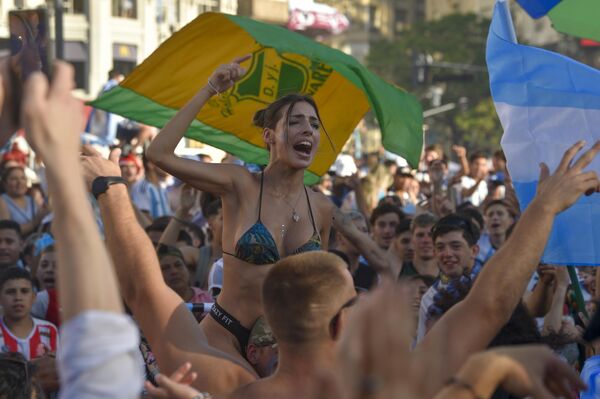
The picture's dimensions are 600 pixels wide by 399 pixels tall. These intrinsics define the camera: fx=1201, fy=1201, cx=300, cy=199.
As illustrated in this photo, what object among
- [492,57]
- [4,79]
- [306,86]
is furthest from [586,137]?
[4,79]

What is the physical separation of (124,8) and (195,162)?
42545 mm

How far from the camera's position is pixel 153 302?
10.1 feet

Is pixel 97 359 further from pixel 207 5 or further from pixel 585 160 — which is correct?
pixel 207 5

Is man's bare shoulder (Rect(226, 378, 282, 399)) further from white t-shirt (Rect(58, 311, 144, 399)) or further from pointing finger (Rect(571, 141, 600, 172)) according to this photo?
white t-shirt (Rect(58, 311, 144, 399))

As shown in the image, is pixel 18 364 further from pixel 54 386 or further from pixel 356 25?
pixel 356 25

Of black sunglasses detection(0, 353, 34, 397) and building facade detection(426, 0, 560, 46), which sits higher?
black sunglasses detection(0, 353, 34, 397)

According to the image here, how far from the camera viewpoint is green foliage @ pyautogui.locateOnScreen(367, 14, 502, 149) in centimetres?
6544

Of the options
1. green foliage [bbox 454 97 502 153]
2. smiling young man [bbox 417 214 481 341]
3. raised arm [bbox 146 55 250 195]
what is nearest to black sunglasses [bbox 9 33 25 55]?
raised arm [bbox 146 55 250 195]

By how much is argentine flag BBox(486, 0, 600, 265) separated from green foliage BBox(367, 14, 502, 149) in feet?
193

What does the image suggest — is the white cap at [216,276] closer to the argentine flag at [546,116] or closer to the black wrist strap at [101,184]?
the argentine flag at [546,116]

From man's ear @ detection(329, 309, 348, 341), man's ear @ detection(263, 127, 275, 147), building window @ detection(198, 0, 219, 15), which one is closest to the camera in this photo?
man's ear @ detection(329, 309, 348, 341)

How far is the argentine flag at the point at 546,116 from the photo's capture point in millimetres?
5355

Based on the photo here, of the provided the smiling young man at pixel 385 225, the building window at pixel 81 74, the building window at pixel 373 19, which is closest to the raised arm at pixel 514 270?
the smiling young man at pixel 385 225

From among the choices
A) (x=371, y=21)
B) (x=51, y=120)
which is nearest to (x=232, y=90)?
(x=51, y=120)
